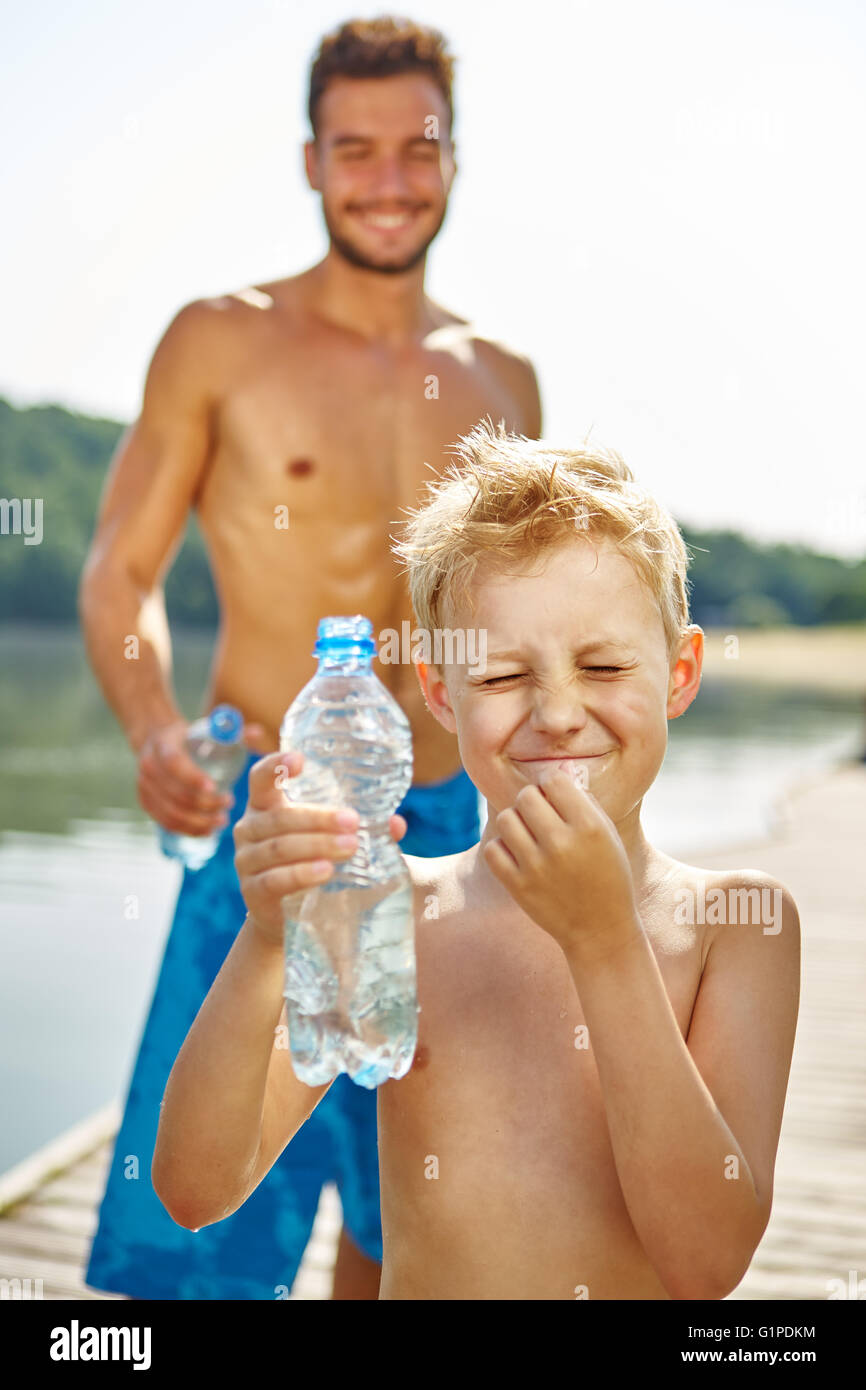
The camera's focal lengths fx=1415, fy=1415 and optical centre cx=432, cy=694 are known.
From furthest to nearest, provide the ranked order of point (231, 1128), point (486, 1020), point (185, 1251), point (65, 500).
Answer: point (65, 500), point (185, 1251), point (486, 1020), point (231, 1128)

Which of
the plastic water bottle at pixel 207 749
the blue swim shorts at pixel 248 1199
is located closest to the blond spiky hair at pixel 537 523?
the plastic water bottle at pixel 207 749

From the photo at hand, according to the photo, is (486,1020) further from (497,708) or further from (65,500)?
(65,500)

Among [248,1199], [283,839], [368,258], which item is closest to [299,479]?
[368,258]

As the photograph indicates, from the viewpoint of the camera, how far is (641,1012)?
1.27 meters

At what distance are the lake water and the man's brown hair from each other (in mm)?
3987

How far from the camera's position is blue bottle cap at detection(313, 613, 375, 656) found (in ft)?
4.01

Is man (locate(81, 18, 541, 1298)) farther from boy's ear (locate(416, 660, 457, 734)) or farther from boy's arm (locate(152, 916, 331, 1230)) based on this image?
boy's arm (locate(152, 916, 331, 1230))

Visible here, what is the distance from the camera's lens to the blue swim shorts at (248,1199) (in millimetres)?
2494

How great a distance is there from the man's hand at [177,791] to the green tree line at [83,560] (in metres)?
46.4

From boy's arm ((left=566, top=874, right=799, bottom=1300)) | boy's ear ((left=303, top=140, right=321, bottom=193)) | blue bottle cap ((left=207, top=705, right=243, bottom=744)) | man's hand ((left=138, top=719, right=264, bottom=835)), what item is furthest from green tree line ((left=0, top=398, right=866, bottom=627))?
boy's arm ((left=566, top=874, right=799, bottom=1300))

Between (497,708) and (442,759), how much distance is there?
1209mm

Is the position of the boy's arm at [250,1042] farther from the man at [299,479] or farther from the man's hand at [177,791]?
the man at [299,479]
